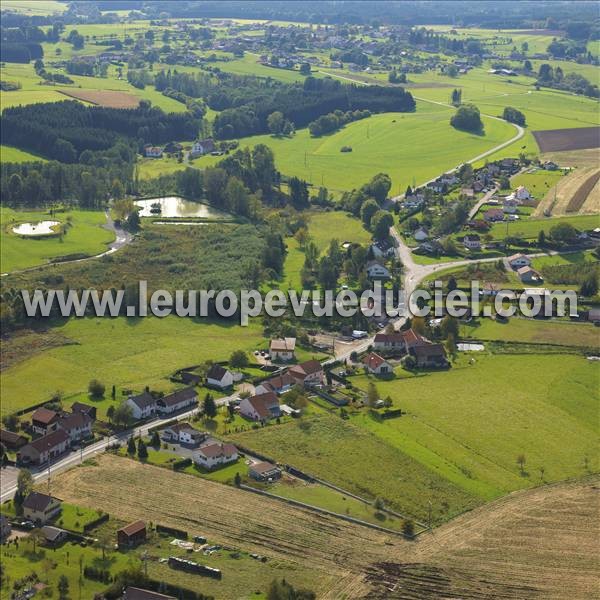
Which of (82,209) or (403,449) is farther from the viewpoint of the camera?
(82,209)

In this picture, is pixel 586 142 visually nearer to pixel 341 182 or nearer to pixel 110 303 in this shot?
pixel 341 182

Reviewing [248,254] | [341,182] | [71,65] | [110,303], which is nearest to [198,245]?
[248,254]

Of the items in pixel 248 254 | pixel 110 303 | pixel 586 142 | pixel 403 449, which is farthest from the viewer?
pixel 586 142

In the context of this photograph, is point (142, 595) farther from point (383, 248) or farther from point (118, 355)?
point (383, 248)

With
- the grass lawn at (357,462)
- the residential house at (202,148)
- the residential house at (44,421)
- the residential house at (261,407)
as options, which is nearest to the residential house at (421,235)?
the residential house at (261,407)

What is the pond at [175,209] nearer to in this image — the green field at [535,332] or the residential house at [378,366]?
the green field at [535,332]

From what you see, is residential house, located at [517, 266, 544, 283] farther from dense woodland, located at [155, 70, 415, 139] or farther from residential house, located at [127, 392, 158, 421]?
dense woodland, located at [155, 70, 415, 139]
